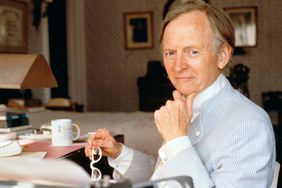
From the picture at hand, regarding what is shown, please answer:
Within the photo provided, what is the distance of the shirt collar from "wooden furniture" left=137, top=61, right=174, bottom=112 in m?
5.32

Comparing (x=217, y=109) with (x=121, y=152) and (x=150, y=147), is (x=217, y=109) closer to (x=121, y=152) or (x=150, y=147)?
(x=121, y=152)

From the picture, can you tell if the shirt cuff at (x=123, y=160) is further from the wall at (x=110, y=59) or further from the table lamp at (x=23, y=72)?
the wall at (x=110, y=59)

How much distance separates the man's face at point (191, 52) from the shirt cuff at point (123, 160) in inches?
14.4

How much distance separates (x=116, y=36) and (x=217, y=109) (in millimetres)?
6500

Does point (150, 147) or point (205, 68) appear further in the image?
point (150, 147)

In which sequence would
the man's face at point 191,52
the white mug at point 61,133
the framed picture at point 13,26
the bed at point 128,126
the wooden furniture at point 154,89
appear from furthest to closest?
the wooden furniture at point 154,89, the framed picture at point 13,26, the bed at point 128,126, the white mug at point 61,133, the man's face at point 191,52

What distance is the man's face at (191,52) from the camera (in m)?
1.43

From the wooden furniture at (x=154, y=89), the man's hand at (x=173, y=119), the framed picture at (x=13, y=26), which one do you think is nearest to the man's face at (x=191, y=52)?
the man's hand at (x=173, y=119)

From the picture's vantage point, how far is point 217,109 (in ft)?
4.77

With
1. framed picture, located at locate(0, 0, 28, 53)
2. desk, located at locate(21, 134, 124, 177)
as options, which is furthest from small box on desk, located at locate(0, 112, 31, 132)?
framed picture, located at locate(0, 0, 28, 53)

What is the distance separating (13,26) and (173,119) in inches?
182

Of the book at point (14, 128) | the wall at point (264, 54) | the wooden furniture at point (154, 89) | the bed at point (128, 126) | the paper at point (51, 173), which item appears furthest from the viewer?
the wall at point (264, 54)

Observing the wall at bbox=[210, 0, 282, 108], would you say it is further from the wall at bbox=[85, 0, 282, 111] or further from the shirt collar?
the shirt collar

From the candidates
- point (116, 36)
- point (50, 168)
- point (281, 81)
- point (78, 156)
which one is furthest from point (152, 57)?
point (50, 168)
